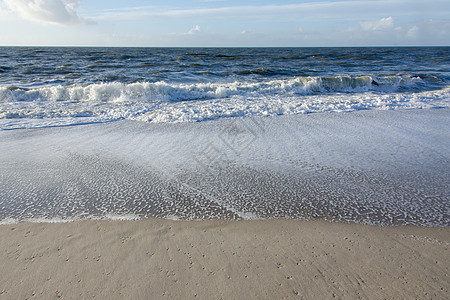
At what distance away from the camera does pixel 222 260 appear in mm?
2398

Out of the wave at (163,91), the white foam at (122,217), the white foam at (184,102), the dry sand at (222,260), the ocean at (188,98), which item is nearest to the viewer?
the dry sand at (222,260)

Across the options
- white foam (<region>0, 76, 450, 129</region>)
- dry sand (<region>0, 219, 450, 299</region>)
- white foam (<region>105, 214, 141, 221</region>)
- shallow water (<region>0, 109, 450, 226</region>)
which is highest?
white foam (<region>0, 76, 450, 129</region>)

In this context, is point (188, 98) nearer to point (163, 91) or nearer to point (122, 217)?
point (163, 91)

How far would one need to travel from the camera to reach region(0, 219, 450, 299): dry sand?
6.89 ft

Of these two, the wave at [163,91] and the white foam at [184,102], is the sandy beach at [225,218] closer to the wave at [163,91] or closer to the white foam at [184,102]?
the white foam at [184,102]

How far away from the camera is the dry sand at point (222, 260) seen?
2.10 meters

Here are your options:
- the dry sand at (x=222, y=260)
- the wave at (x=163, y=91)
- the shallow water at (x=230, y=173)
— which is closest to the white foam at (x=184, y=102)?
the wave at (x=163, y=91)

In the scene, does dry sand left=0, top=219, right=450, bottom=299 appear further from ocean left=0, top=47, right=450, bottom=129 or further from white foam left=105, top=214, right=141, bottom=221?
ocean left=0, top=47, right=450, bottom=129

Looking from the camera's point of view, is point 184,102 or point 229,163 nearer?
point 229,163

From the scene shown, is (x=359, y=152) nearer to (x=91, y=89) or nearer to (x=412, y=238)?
(x=412, y=238)

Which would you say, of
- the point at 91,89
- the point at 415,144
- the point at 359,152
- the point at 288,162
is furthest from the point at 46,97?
the point at 415,144

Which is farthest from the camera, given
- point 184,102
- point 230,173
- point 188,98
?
point 188,98

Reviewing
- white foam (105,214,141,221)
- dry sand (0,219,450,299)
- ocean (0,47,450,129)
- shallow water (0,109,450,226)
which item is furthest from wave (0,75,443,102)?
dry sand (0,219,450,299)

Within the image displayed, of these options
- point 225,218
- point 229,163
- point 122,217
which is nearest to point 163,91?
point 229,163
